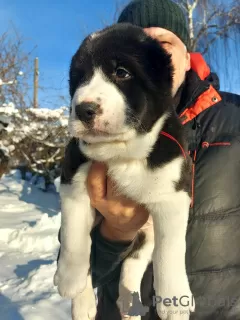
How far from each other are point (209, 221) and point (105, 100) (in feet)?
2.45

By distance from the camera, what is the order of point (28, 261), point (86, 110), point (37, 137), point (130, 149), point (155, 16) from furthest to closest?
point (37, 137) → point (28, 261) → point (155, 16) → point (130, 149) → point (86, 110)

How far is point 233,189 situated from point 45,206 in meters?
7.02

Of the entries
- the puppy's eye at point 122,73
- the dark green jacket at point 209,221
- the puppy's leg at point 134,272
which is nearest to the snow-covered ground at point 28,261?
the puppy's leg at point 134,272

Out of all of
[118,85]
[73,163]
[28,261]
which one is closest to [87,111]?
[118,85]

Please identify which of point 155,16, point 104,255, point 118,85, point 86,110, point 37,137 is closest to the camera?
point 86,110

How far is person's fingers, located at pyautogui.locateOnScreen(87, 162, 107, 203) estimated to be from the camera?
1630mm

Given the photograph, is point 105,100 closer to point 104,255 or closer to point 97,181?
point 97,181

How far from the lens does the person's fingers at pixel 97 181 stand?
163cm

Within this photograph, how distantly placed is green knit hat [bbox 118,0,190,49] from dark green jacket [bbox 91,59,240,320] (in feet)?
1.46

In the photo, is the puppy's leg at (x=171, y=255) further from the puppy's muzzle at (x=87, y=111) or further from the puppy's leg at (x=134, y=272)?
the puppy's muzzle at (x=87, y=111)

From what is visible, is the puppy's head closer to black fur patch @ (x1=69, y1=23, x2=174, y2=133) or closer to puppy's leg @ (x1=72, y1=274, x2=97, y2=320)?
black fur patch @ (x1=69, y1=23, x2=174, y2=133)

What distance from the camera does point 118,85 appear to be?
1422 millimetres

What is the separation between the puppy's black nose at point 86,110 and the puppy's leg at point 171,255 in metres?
0.44

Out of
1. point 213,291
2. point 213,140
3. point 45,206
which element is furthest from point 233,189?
point 45,206
